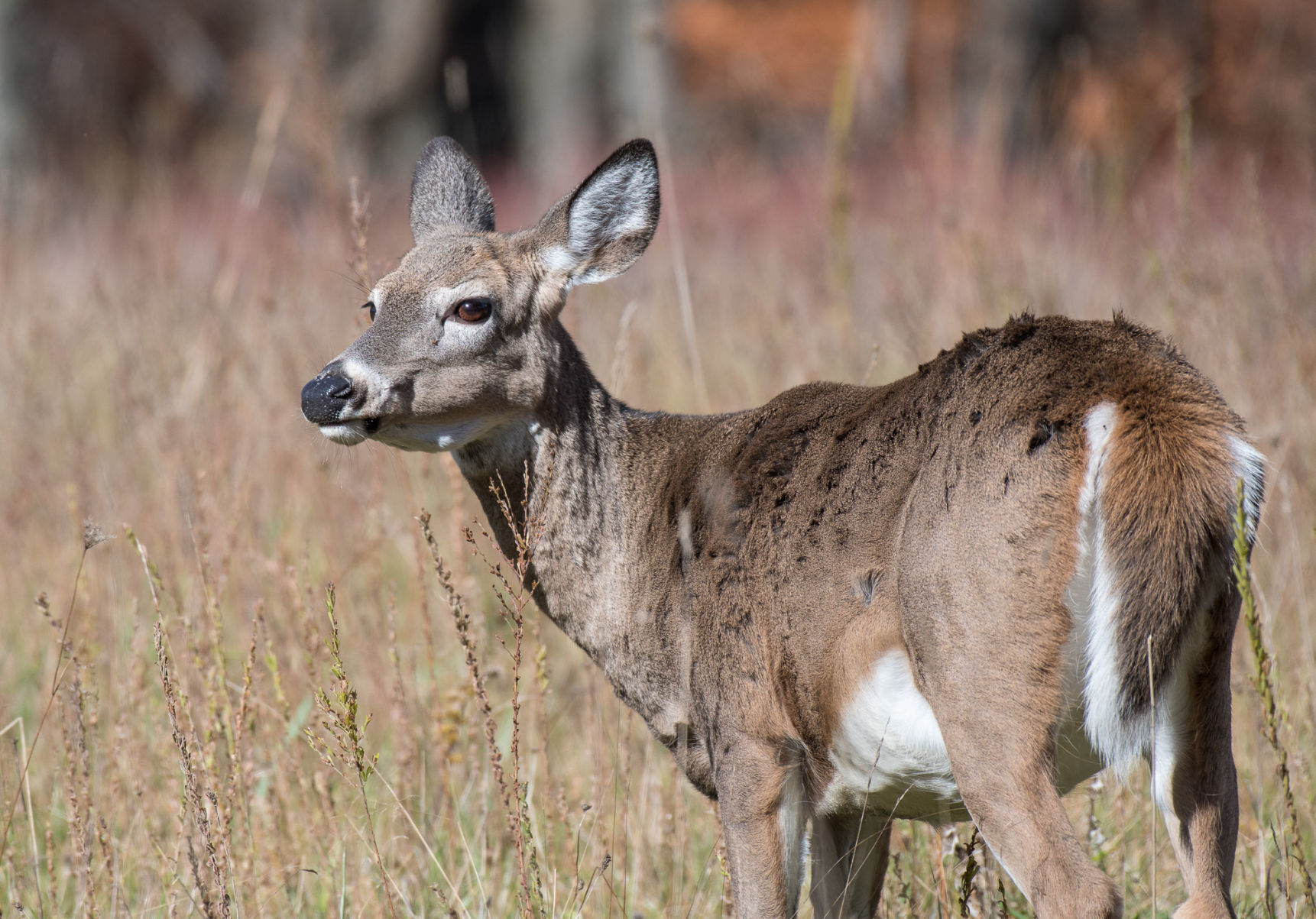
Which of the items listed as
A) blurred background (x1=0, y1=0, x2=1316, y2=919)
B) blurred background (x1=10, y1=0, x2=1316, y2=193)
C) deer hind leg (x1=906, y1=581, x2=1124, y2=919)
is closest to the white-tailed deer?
deer hind leg (x1=906, y1=581, x2=1124, y2=919)

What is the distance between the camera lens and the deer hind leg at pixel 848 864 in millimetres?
2895

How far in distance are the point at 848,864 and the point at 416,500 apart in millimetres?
2500

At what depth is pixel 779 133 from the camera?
1762cm

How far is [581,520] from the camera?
3.10m

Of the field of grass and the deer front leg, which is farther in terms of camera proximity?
the field of grass

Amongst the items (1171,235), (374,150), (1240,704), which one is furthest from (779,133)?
(1240,704)

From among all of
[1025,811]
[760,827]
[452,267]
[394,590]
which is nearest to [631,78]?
[452,267]

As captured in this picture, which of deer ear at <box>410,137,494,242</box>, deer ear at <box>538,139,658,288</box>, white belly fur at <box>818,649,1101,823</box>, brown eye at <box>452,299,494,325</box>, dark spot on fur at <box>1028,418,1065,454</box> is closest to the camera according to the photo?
dark spot on fur at <box>1028,418,1065,454</box>

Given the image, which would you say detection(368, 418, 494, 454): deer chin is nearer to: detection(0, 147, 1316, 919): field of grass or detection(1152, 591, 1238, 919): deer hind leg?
detection(0, 147, 1316, 919): field of grass

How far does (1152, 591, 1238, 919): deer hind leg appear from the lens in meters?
2.16

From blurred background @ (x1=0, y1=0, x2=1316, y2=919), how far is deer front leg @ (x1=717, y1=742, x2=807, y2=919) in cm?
26

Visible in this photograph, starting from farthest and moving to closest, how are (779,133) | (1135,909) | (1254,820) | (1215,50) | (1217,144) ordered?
(1215,50) → (779,133) → (1217,144) → (1254,820) → (1135,909)

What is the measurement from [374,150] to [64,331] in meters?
11.1

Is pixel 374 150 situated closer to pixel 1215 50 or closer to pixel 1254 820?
pixel 1215 50
